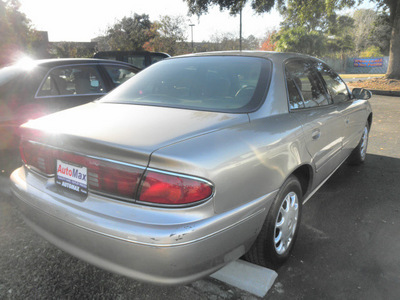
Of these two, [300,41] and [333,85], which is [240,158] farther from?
[300,41]

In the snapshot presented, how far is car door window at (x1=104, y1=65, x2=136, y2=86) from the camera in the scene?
4957mm

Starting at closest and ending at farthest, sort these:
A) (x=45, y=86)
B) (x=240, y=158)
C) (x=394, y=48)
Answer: (x=240, y=158), (x=45, y=86), (x=394, y=48)

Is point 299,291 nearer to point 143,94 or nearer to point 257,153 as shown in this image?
point 257,153

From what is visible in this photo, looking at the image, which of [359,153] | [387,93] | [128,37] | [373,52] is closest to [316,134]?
[359,153]

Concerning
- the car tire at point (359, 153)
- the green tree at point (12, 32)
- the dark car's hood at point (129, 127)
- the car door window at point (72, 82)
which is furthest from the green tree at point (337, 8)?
the green tree at point (12, 32)

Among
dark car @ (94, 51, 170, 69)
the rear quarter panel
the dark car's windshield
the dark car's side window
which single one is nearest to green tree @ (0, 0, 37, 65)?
dark car @ (94, 51, 170, 69)

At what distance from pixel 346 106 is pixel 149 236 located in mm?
2953

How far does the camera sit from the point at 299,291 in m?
2.14

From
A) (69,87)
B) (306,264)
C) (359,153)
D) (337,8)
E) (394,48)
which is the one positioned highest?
(337,8)

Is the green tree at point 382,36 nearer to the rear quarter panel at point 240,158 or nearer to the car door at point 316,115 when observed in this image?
the car door at point 316,115

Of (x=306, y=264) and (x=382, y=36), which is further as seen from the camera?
(x=382, y=36)

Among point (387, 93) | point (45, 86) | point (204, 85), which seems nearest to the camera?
point (204, 85)

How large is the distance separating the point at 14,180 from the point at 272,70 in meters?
2.11

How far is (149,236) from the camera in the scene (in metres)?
1.54
